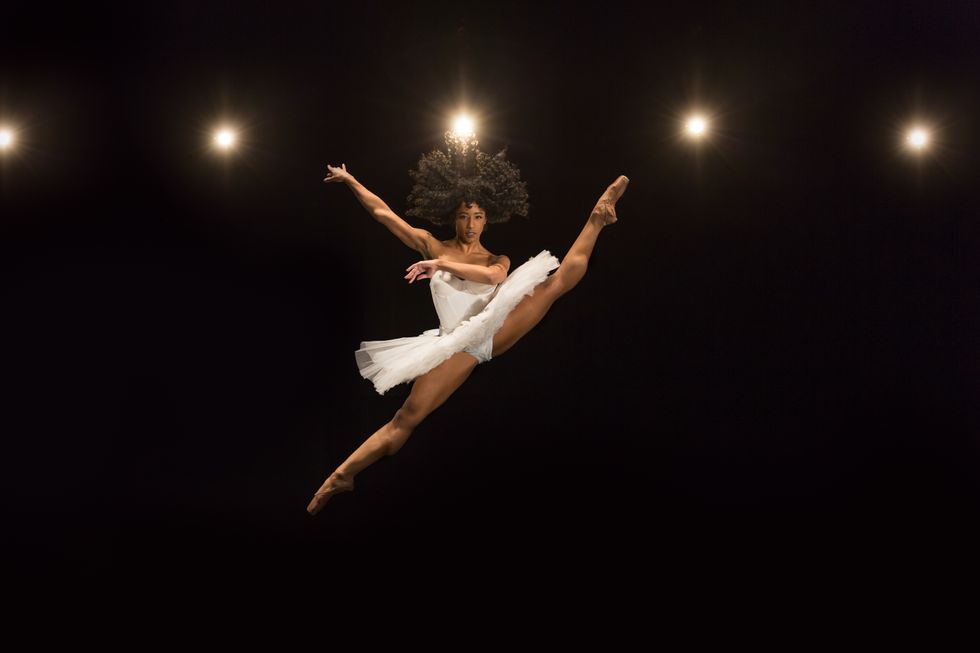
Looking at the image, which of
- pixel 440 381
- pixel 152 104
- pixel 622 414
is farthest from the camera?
pixel 622 414

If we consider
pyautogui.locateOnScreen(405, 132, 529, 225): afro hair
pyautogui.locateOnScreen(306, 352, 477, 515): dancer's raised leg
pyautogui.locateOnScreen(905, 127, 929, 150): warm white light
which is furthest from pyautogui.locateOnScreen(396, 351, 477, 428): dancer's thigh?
pyautogui.locateOnScreen(905, 127, 929, 150): warm white light

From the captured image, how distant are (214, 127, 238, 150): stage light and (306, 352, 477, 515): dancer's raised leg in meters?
1.09

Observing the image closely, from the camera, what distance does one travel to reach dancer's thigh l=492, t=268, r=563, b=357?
2.69 m

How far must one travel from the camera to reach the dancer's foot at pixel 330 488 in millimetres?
2711

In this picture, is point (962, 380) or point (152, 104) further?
point (962, 380)

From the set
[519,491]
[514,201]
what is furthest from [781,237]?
[519,491]

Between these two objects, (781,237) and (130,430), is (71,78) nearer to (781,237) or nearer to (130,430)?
(130,430)

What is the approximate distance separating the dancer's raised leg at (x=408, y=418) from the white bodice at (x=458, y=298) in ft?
0.39

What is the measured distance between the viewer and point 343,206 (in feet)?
9.85

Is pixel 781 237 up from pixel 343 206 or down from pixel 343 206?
down

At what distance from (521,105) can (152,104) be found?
130 centimetres

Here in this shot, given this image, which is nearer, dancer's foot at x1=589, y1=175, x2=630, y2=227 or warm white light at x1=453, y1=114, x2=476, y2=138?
A: dancer's foot at x1=589, y1=175, x2=630, y2=227

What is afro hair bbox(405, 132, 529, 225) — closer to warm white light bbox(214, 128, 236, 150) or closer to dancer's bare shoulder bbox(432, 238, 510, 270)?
dancer's bare shoulder bbox(432, 238, 510, 270)

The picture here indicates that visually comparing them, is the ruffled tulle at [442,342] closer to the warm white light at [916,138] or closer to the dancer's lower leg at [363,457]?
the dancer's lower leg at [363,457]
